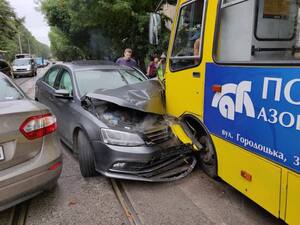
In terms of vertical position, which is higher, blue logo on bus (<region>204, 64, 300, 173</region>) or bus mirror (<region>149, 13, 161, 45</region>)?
bus mirror (<region>149, 13, 161, 45</region>)

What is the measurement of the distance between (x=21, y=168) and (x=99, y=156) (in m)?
1.06

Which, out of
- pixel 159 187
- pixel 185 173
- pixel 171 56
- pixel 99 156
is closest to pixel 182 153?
pixel 185 173

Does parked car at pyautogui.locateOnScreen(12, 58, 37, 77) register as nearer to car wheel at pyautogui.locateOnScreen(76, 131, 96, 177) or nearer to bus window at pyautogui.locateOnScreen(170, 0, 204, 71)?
car wheel at pyautogui.locateOnScreen(76, 131, 96, 177)

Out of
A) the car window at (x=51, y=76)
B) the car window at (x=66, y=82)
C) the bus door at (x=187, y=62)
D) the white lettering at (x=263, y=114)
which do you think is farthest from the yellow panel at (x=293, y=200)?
the car window at (x=51, y=76)

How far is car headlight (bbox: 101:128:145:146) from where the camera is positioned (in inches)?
136

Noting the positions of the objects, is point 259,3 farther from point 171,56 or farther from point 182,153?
point 182,153

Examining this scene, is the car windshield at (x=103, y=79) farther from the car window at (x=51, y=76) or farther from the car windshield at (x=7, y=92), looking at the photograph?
the car windshield at (x=7, y=92)

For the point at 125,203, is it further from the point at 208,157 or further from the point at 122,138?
the point at 208,157

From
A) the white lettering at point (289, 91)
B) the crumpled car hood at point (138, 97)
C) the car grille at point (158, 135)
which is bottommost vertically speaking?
the car grille at point (158, 135)

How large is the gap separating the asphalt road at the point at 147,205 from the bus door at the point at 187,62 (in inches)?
41.0

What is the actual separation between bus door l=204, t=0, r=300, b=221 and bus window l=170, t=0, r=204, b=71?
361 mm

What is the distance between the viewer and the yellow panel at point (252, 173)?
2.45 metres

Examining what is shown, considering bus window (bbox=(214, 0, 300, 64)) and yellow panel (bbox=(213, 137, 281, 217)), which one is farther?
bus window (bbox=(214, 0, 300, 64))

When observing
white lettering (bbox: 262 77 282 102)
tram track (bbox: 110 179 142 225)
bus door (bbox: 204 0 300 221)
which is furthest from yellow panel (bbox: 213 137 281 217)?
tram track (bbox: 110 179 142 225)
